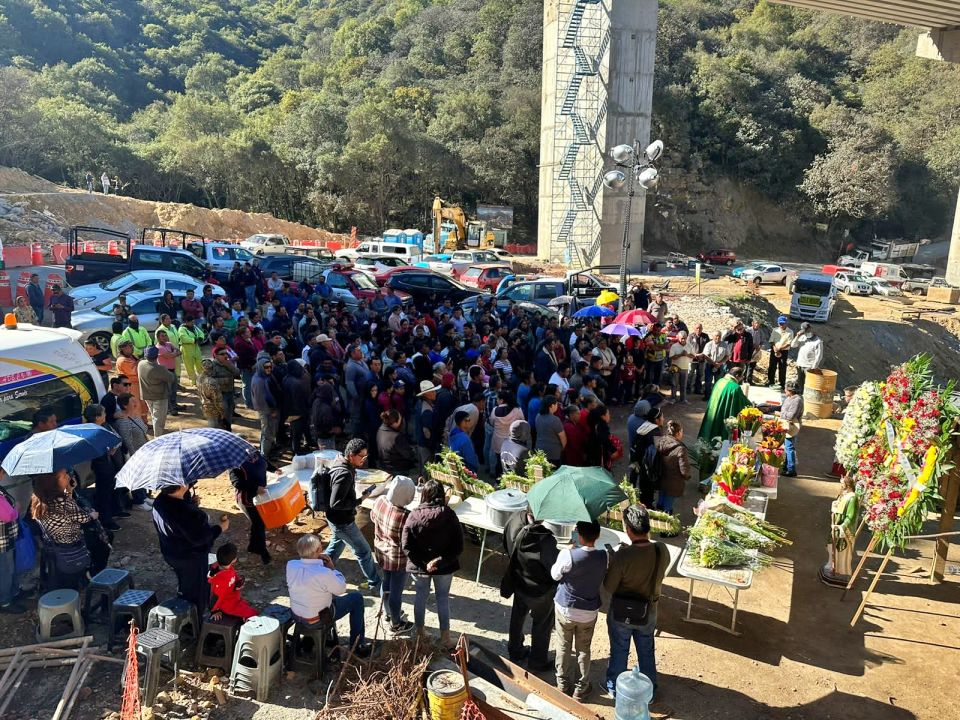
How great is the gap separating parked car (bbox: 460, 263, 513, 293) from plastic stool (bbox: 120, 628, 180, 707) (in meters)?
21.3

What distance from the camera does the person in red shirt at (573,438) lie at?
29.3 feet

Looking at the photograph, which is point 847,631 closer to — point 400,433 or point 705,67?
point 400,433

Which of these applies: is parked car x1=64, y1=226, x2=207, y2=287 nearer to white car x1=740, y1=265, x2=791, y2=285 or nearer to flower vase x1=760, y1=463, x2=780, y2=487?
flower vase x1=760, y1=463, x2=780, y2=487

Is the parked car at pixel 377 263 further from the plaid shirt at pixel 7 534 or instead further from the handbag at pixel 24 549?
the plaid shirt at pixel 7 534

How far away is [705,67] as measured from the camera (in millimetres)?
57656

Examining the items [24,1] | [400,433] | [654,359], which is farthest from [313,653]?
[24,1]

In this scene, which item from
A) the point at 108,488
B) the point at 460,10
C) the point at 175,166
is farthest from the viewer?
the point at 460,10

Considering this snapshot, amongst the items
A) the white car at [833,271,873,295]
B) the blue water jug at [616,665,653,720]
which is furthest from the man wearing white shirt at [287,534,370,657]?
the white car at [833,271,873,295]

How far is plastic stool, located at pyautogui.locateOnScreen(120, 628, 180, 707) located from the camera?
5134 millimetres

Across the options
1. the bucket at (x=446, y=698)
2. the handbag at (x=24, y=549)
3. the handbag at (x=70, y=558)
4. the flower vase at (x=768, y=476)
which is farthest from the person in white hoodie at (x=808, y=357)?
the handbag at (x=24, y=549)

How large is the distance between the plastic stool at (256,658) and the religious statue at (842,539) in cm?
553

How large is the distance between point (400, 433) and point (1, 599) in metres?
3.86

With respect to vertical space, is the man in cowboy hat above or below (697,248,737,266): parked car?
below

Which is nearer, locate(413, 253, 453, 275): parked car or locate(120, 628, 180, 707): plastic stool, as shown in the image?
locate(120, 628, 180, 707): plastic stool
